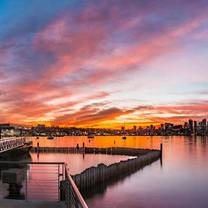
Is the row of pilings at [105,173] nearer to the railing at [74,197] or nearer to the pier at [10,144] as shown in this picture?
the pier at [10,144]

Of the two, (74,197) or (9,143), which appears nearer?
(74,197)

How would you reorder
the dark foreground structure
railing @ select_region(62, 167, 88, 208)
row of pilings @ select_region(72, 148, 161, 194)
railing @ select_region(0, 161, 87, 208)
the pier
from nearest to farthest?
railing @ select_region(62, 167, 88, 208) < railing @ select_region(0, 161, 87, 208) < the dark foreground structure < row of pilings @ select_region(72, 148, 161, 194) < the pier

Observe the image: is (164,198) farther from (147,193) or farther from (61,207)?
(61,207)

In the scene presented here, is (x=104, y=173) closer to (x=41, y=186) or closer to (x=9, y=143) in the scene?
(x=41, y=186)

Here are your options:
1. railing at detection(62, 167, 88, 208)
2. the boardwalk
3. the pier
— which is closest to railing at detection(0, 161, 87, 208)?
railing at detection(62, 167, 88, 208)

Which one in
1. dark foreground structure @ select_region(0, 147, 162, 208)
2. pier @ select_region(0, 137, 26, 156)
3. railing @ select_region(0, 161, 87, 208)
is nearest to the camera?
railing @ select_region(0, 161, 87, 208)

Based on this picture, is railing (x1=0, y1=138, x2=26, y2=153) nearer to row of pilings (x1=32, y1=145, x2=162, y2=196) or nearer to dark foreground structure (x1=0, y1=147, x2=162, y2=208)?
dark foreground structure (x1=0, y1=147, x2=162, y2=208)

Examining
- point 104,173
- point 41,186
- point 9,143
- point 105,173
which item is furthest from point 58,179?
point 9,143

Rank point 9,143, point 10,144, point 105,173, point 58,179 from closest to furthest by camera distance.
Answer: point 58,179, point 105,173, point 9,143, point 10,144

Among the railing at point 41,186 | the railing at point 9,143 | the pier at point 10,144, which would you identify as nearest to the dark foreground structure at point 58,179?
the railing at point 41,186

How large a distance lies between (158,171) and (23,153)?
24667 millimetres

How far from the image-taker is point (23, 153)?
5997 cm

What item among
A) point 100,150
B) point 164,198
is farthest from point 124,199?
point 100,150

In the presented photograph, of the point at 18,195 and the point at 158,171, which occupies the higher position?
the point at 18,195
